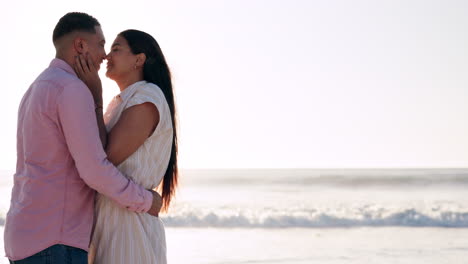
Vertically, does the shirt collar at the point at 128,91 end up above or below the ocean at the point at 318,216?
above

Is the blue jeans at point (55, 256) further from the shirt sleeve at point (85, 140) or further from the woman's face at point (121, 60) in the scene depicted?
the woman's face at point (121, 60)

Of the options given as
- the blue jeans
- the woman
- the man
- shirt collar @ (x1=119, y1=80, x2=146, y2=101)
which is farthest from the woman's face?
the blue jeans

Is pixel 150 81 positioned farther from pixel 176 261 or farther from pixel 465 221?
pixel 465 221

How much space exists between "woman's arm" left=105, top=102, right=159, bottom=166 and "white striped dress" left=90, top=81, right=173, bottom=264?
0.09ft

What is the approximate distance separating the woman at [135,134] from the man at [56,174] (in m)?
0.12

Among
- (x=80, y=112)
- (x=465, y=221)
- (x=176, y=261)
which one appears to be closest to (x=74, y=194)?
(x=80, y=112)

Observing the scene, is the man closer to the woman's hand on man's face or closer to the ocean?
the woman's hand on man's face

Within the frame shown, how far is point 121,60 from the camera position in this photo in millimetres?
2734

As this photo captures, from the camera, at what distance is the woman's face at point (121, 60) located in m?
2.73

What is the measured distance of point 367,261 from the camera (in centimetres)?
726

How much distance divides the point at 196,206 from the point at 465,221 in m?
5.26

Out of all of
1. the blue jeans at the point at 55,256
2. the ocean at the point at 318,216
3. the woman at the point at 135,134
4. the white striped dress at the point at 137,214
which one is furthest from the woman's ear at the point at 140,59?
the ocean at the point at 318,216

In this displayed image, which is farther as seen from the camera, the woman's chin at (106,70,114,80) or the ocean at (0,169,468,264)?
the ocean at (0,169,468,264)

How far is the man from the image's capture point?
2342mm
